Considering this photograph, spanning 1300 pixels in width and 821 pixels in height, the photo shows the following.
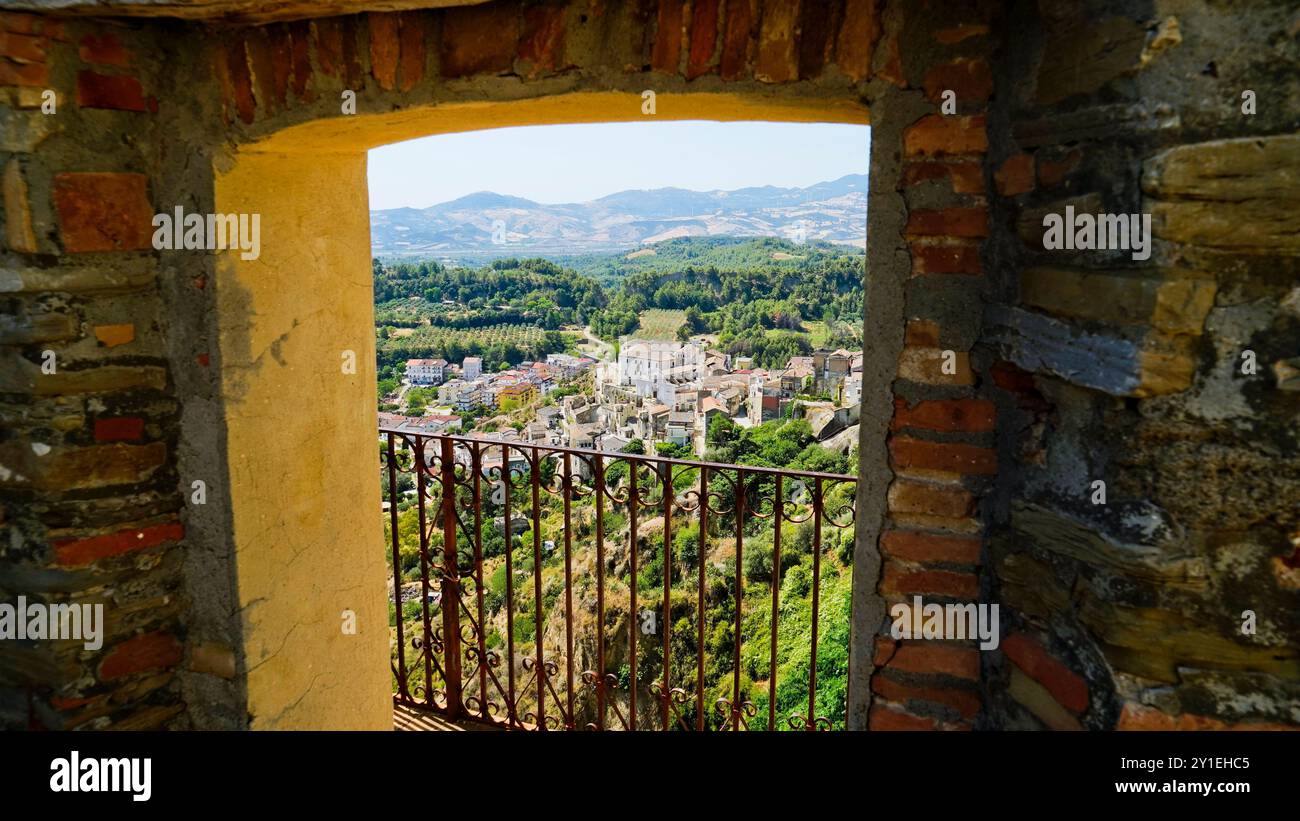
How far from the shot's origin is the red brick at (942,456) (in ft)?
5.78

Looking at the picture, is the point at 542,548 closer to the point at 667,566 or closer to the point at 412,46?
the point at 667,566

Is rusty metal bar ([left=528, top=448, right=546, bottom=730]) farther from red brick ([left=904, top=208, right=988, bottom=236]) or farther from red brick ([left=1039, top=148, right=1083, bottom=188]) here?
red brick ([left=1039, top=148, right=1083, bottom=188])

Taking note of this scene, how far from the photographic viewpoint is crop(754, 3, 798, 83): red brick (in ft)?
5.56

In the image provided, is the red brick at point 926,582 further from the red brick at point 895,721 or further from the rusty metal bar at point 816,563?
the rusty metal bar at point 816,563

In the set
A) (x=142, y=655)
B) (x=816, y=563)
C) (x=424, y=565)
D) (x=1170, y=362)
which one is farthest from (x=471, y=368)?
(x=1170, y=362)

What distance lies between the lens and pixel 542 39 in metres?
1.83

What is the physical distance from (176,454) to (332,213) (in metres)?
0.82

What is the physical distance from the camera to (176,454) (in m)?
2.29

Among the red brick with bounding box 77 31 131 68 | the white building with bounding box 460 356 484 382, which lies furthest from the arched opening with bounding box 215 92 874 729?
the white building with bounding box 460 356 484 382

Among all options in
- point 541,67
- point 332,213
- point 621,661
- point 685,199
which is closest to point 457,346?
point 621,661

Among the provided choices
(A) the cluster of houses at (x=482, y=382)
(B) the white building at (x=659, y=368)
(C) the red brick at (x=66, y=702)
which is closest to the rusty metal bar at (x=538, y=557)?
(C) the red brick at (x=66, y=702)

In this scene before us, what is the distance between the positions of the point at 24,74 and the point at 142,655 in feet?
4.93
